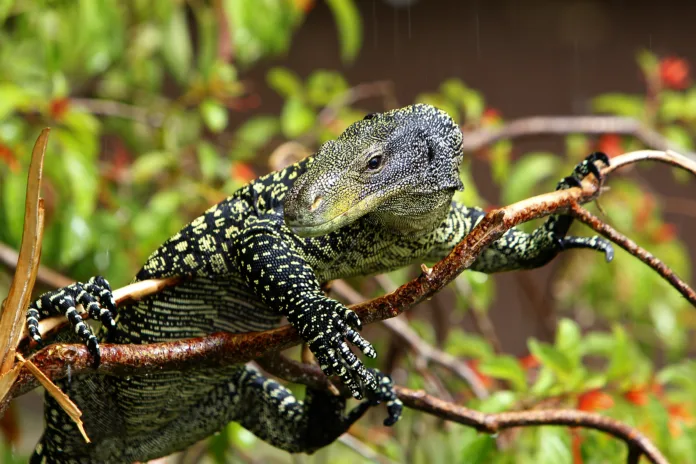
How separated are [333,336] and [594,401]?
1377mm

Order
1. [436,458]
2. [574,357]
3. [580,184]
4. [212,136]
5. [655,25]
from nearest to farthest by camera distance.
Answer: [580,184] → [574,357] → [436,458] → [212,136] → [655,25]

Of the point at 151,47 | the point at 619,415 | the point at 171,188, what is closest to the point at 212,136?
the point at 151,47

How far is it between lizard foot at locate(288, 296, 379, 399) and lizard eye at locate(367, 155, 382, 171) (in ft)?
0.90

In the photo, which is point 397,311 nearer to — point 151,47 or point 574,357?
point 574,357

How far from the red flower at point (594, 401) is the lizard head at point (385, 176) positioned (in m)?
1.14

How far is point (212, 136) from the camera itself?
4.57 metres

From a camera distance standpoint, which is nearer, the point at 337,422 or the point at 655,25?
the point at 337,422

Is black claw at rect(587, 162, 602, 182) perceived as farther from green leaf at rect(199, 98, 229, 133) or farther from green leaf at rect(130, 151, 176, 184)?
green leaf at rect(130, 151, 176, 184)

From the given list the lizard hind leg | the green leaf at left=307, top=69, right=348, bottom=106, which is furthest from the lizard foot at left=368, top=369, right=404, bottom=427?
the green leaf at left=307, top=69, right=348, bottom=106

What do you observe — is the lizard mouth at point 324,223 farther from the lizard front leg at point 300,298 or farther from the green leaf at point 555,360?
the green leaf at point 555,360

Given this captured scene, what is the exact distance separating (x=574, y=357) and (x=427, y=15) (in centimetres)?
309

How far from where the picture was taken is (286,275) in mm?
1562

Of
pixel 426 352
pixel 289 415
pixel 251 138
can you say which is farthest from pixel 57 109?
pixel 426 352

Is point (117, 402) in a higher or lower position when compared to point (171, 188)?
lower
